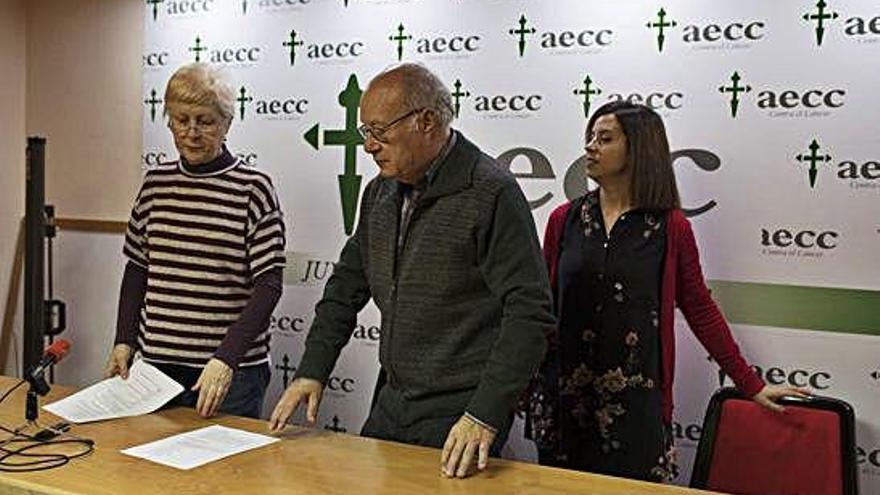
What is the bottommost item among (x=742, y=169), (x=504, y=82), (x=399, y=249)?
(x=399, y=249)

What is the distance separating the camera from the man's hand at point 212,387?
212 cm

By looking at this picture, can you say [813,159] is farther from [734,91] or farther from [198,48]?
[198,48]

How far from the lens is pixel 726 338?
A: 98.2 inches

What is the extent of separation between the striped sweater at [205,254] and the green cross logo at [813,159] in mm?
1483

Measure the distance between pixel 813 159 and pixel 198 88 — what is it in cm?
169

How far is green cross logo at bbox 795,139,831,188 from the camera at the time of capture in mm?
2617

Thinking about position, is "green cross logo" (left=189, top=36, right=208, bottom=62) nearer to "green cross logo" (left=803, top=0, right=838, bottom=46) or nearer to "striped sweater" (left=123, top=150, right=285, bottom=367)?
"striped sweater" (left=123, top=150, right=285, bottom=367)

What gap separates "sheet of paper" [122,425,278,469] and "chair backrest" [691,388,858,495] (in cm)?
125

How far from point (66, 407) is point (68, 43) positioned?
2345 mm

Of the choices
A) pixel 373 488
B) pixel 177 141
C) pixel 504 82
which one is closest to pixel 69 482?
pixel 373 488

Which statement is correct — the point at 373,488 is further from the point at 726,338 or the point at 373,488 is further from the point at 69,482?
the point at 726,338

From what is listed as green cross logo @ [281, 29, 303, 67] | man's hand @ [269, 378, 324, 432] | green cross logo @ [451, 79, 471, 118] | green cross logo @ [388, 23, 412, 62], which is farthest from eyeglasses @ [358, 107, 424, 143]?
green cross logo @ [281, 29, 303, 67]

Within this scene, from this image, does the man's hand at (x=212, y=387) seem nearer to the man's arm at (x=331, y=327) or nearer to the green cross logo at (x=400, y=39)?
the man's arm at (x=331, y=327)

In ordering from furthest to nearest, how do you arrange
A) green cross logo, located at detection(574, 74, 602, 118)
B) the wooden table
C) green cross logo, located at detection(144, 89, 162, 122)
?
green cross logo, located at detection(144, 89, 162, 122) < green cross logo, located at detection(574, 74, 602, 118) < the wooden table
